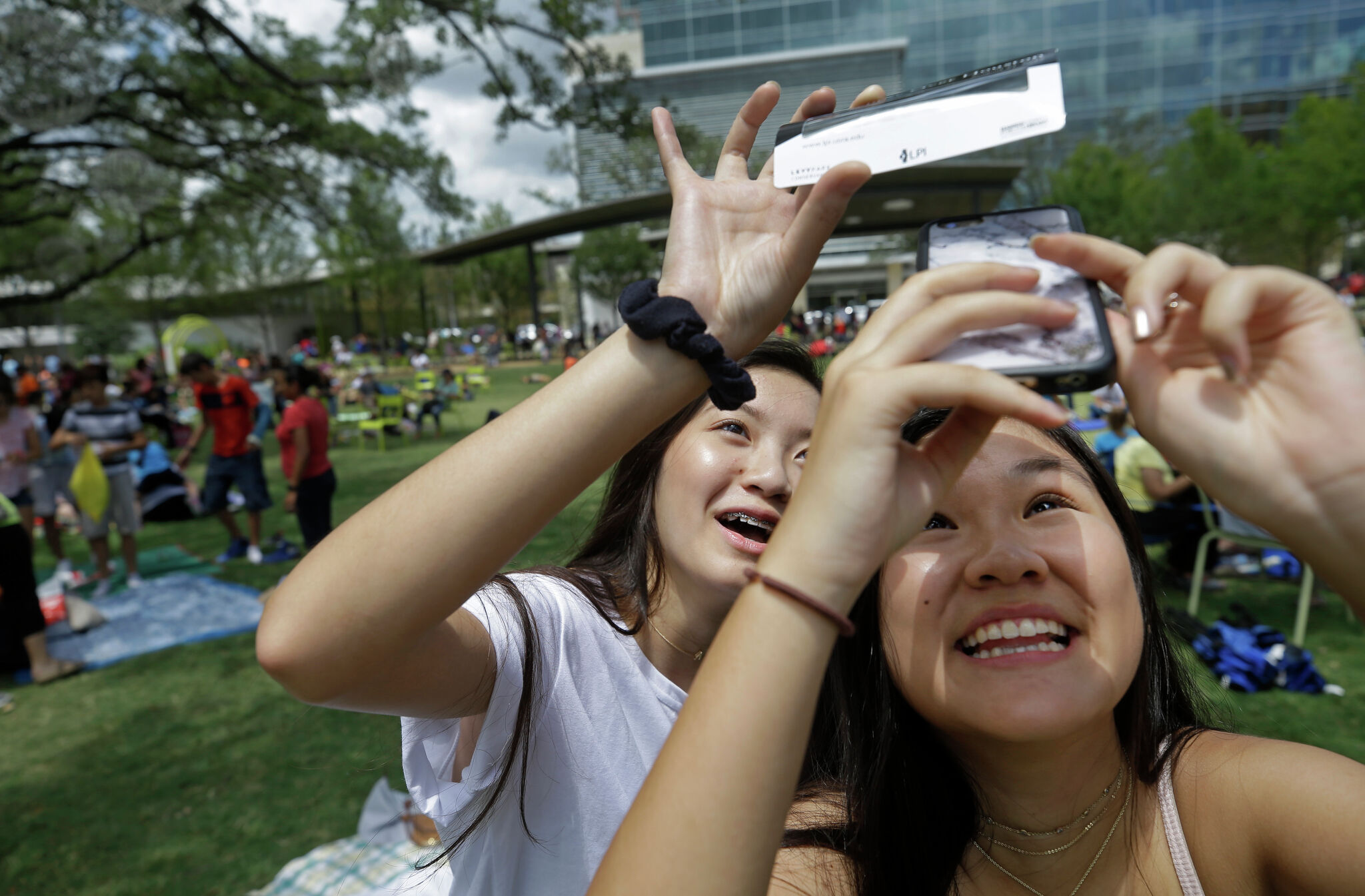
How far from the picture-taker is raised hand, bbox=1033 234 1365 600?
91cm

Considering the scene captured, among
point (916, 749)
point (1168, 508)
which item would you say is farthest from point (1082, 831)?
point (1168, 508)

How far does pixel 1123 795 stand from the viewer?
1480mm

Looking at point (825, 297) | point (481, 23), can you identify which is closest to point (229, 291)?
point (825, 297)

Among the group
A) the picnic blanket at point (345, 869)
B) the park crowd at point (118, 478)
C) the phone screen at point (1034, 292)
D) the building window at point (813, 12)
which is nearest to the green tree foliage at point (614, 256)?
the building window at point (813, 12)

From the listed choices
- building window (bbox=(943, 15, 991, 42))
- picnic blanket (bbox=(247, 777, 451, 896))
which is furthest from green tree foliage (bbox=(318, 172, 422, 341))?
building window (bbox=(943, 15, 991, 42))

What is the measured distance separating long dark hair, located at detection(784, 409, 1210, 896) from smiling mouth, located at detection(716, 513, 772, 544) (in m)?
0.34

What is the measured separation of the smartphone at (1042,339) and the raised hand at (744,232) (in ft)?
0.90

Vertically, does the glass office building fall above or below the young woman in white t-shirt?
above

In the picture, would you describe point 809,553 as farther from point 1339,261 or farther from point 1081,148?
point 1339,261

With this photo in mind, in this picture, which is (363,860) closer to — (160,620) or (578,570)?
(578,570)

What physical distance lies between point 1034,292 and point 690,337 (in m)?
0.51

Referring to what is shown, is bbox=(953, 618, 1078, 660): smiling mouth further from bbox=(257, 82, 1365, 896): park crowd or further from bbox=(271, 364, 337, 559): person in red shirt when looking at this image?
bbox=(271, 364, 337, 559): person in red shirt

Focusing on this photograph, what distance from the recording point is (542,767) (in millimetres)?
1673

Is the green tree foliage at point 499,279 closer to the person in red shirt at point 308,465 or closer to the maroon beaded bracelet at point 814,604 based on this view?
the person in red shirt at point 308,465
